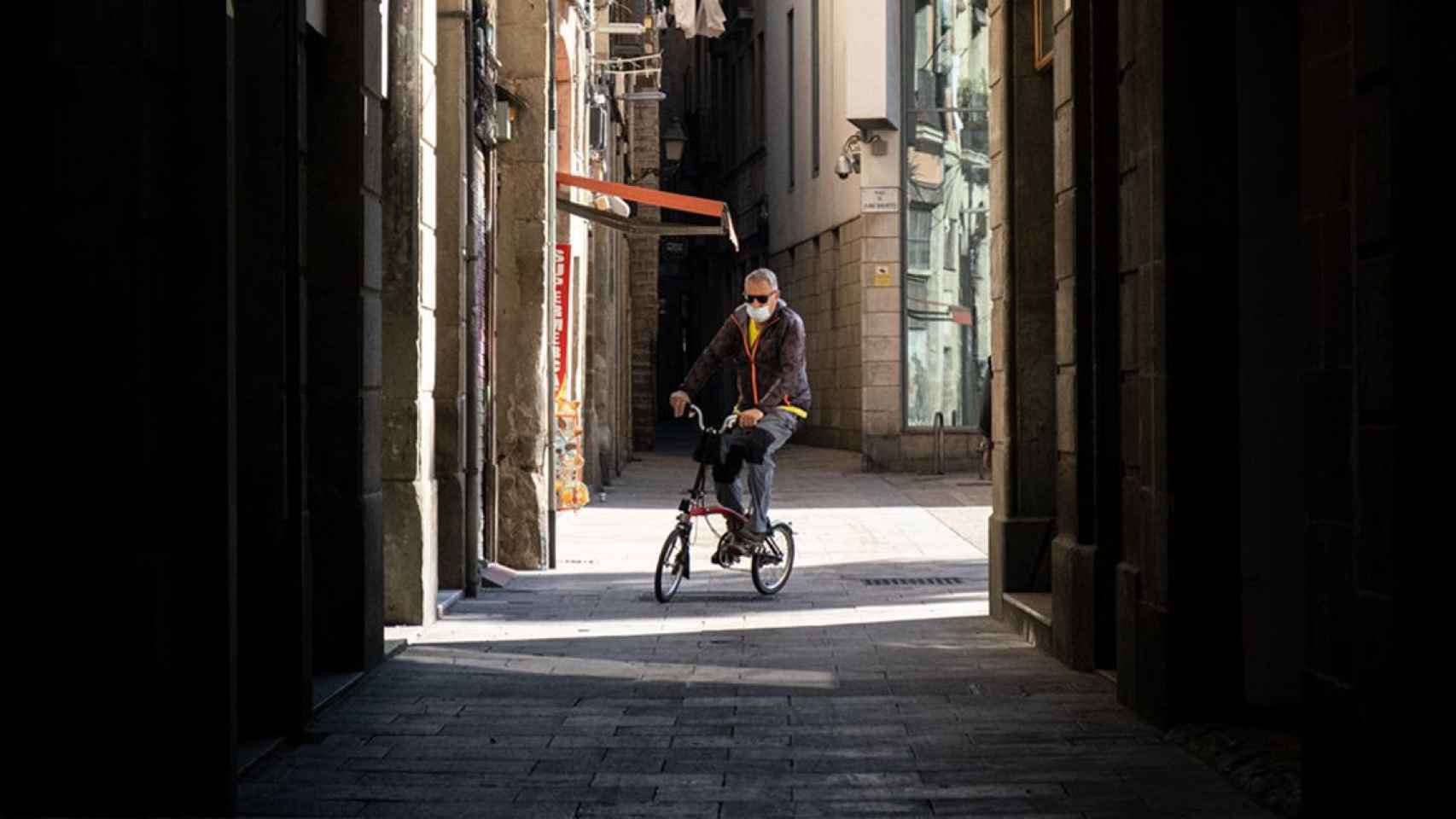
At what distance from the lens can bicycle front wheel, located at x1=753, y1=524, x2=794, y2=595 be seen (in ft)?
45.2

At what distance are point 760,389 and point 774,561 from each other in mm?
1068

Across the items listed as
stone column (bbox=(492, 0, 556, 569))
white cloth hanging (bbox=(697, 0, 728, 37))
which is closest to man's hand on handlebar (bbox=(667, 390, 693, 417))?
stone column (bbox=(492, 0, 556, 569))

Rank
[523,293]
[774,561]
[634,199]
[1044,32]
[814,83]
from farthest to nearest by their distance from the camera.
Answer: [814,83]
[634,199]
[523,293]
[774,561]
[1044,32]

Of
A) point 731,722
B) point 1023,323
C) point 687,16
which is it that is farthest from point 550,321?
point 687,16

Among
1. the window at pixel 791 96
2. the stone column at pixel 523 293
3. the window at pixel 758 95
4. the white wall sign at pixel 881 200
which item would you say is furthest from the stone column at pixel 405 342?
the window at pixel 758 95

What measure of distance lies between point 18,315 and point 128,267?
0.32 metres

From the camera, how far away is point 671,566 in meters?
13.6

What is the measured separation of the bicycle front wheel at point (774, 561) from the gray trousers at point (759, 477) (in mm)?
104

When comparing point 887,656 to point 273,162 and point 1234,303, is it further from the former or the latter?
point 273,162

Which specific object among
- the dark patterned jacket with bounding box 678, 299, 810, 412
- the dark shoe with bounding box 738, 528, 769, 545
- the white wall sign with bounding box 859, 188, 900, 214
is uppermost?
the white wall sign with bounding box 859, 188, 900, 214

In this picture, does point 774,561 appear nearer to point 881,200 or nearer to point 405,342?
point 405,342

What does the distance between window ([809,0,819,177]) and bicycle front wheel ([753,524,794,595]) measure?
2461cm

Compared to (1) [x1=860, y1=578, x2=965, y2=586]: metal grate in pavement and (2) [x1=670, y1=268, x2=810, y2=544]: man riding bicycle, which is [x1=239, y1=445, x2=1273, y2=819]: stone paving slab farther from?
(2) [x1=670, y1=268, x2=810, y2=544]: man riding bicycle

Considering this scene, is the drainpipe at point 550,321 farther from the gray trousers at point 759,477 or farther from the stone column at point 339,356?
the stone column at point 339,356
